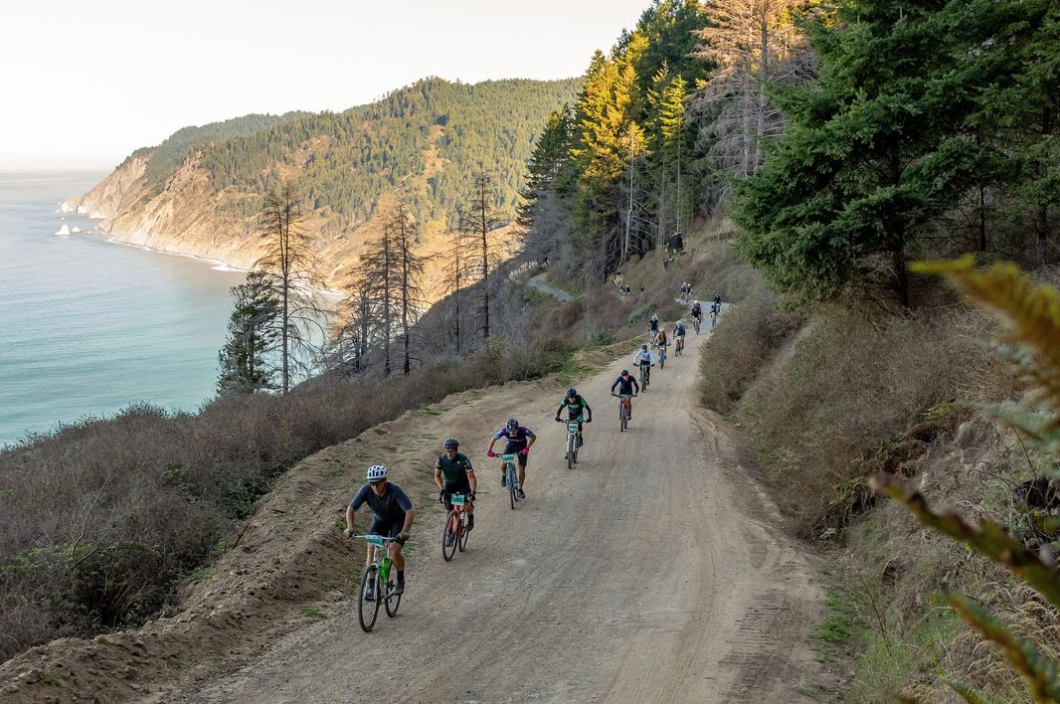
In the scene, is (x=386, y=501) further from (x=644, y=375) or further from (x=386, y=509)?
(x=644, y=375)

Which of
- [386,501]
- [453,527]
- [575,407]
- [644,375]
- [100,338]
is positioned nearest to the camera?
[386,501]

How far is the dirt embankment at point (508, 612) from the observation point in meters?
9.58

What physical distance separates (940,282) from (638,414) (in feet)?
32.5

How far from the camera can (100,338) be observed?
8269 cm

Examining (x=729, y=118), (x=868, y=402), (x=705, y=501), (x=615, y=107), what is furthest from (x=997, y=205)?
(x=615, y=107)

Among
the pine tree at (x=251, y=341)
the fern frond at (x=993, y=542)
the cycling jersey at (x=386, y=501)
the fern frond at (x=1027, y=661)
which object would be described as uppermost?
the fern frond at (x=993, y=542)

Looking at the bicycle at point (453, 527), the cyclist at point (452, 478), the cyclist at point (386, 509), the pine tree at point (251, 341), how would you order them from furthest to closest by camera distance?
1. the pine tree at point (251, 341)
2. the bicycle at point (453, 527)
3. the cyclist at point (452, 478)
4. the cyclist at point (386, 509)

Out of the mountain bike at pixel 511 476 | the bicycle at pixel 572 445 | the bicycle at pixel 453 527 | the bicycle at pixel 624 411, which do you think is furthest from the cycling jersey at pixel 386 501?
the bicycle at pixel 624 411

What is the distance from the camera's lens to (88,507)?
13.7 meters

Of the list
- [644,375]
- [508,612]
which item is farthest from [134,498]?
[644,375]

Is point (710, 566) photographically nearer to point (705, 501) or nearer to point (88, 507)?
point (705, 501)

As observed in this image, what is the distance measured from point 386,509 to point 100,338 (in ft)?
272

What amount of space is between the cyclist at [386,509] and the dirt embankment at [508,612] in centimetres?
127

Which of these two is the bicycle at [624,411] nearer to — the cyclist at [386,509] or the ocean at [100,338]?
the cyclist at [386,509]
